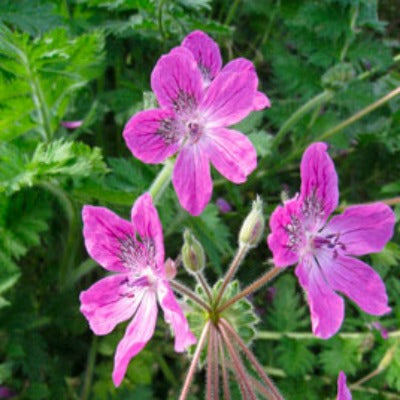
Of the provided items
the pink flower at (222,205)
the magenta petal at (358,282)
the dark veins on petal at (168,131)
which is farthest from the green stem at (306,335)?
the dark veins on petal at (168,131)

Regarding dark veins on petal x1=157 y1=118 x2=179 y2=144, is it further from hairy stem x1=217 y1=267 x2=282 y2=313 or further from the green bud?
hairy stem x1=217 y1=267 x2=282 y2=313

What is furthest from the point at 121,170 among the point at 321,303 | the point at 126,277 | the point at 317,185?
the point at 321,303

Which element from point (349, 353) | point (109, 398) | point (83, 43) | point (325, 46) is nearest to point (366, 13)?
point (325, 46)

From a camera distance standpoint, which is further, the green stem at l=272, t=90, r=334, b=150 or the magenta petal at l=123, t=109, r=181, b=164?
the green stem at l=272, t=90, r=334, b=150

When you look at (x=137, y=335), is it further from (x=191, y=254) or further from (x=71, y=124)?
(x=71, y=124)

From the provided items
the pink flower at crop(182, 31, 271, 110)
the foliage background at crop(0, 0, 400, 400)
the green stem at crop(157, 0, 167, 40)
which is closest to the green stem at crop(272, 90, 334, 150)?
the foliage background at crop(0, 0, 400, 400)

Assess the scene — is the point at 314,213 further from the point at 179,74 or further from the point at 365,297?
the point at 179,74
